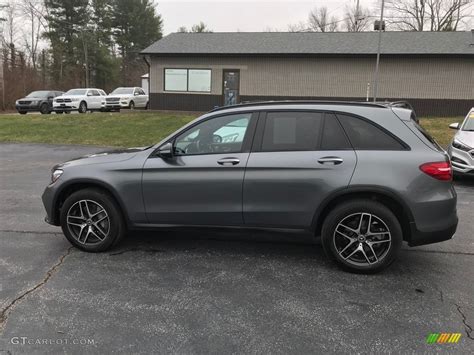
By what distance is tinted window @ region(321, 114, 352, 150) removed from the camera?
13.7ft

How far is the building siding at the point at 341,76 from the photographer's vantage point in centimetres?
2092

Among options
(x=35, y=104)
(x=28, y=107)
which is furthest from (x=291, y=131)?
(x=28, y=107)

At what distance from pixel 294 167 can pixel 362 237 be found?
0.94 meters

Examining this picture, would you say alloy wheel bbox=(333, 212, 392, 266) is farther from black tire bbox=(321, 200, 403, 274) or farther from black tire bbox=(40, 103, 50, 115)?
black tire bbox=(40, 103, 50, 115)

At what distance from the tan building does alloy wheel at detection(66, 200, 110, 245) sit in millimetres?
17417

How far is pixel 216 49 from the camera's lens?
22.5 m

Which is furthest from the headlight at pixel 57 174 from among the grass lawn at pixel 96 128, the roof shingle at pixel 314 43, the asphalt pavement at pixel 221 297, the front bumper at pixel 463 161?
the roof shingle at pixel 314 43

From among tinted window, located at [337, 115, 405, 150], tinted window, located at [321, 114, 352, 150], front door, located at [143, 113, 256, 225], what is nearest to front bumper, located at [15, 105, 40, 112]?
front door, located at [143, 113, 256, 225]

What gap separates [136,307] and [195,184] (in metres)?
1.37

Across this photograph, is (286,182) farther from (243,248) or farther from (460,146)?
(460,146)

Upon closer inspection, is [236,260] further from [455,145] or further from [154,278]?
[455,145]

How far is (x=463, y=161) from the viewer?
869 cm

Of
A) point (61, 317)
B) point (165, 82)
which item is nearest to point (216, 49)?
point (165, 82)

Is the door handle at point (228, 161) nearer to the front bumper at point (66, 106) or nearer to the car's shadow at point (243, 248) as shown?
the car's shadow at point (243, 248)
